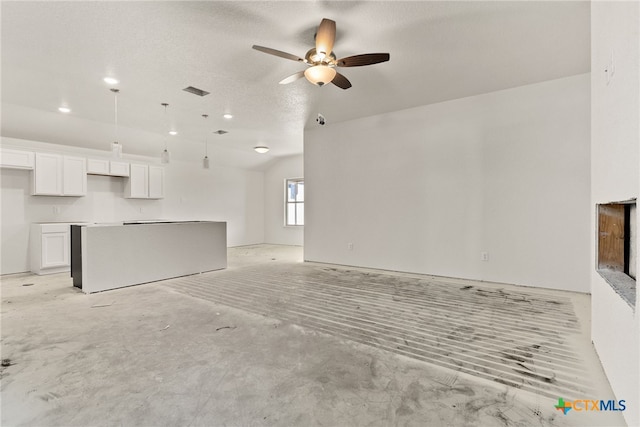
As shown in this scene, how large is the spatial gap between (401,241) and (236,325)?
10.6ft

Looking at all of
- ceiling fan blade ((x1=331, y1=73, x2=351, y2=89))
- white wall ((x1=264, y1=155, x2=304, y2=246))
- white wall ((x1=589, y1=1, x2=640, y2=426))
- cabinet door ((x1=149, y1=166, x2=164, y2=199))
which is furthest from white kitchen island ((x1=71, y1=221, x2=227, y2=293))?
white wall ((x1=589, y1=1, x2=640, y2=426))

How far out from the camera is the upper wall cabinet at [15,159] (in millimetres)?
4812

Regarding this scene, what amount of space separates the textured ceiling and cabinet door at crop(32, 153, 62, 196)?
0.50m

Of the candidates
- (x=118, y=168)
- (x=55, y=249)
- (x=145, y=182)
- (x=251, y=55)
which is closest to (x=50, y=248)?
(x=55, y=249)

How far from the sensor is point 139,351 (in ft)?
7.52

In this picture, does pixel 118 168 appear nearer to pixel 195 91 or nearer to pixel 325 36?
pixel 195 91

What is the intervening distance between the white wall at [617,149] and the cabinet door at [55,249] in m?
7.15

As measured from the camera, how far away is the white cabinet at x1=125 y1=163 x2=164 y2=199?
21.7 ft

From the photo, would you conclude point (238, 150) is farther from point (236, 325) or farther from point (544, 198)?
point (544, 198)

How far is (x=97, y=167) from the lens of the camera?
6008 mm

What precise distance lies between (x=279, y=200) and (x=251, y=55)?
6.74 metres

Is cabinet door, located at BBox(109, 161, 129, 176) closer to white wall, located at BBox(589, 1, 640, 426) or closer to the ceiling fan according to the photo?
the ceiling fan

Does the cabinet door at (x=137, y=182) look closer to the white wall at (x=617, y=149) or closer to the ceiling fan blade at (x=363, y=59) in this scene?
the ceiling fan blade at (x=363, y=59)

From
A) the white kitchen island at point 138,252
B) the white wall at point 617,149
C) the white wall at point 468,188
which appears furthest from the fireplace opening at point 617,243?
the white kitchen island at point 138,252
